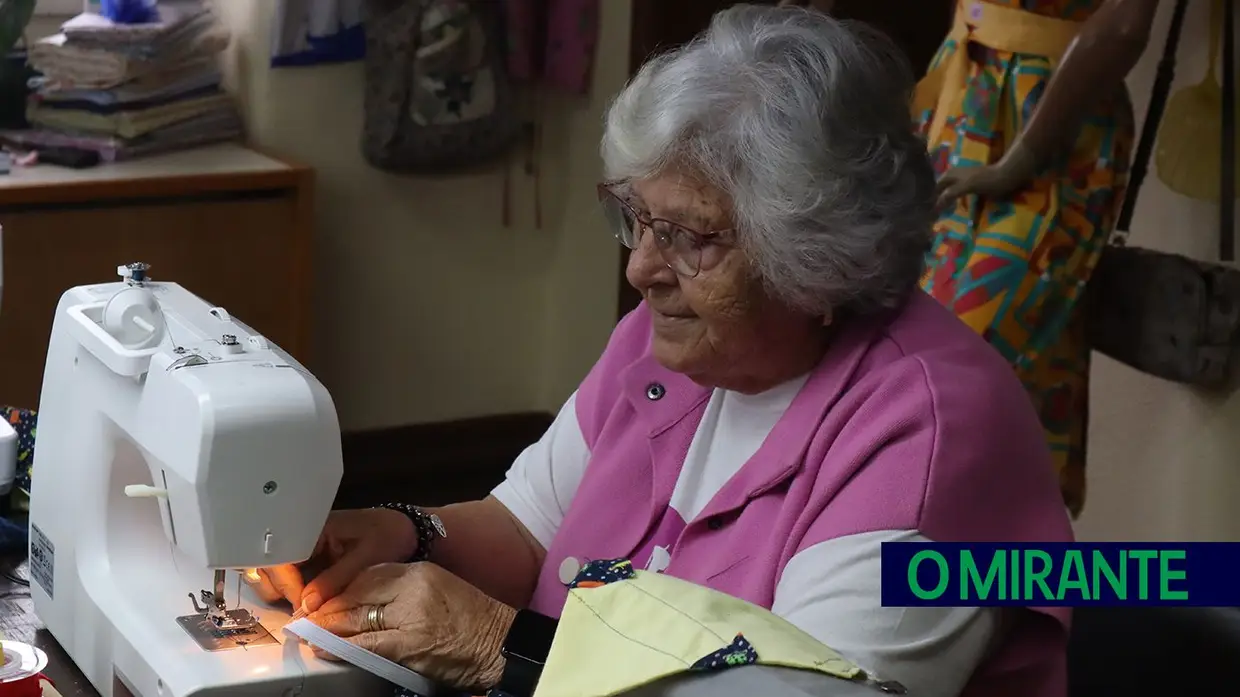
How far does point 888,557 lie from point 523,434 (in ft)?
9.71

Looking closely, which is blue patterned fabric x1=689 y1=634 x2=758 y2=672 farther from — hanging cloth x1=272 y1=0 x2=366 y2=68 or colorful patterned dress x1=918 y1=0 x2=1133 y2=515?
hanging cloth x1=272 y1=0 x2=366 y2=68

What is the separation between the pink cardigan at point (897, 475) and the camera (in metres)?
1.44

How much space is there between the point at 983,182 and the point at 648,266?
1033mm

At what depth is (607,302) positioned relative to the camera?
3.99 m

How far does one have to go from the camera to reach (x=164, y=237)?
3.38 metres

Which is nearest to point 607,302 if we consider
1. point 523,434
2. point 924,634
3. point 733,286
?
point 523,434

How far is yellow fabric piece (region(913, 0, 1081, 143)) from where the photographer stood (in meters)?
2.55

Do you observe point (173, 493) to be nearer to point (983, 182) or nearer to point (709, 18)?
point (983, 182)

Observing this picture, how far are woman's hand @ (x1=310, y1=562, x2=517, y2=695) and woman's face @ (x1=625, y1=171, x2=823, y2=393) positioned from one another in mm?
315

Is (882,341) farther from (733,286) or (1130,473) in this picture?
(1130,473)

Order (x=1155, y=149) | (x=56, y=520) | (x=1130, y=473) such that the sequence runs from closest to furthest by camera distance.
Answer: (x=56, y=520) < (x=1155, y=149) < (x=1130, y=473)

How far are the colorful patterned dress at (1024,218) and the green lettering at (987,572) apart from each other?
1.39m

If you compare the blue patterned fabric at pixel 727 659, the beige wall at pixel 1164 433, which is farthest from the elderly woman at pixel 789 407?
the beige wall at pixel 1164 433

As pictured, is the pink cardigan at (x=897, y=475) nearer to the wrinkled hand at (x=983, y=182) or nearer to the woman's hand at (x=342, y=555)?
the woman's hand at (x=342, y=555)
